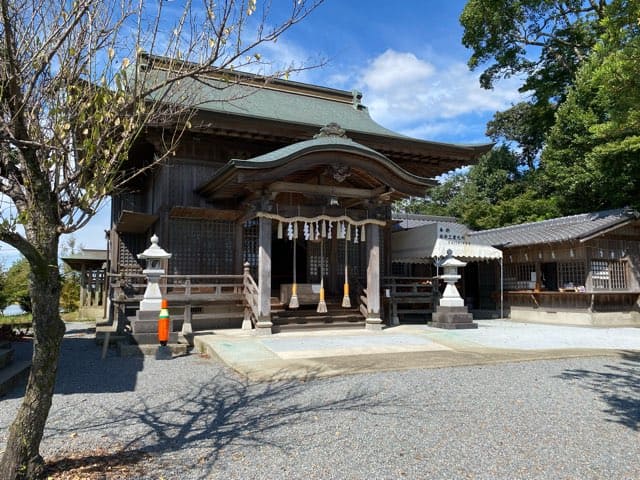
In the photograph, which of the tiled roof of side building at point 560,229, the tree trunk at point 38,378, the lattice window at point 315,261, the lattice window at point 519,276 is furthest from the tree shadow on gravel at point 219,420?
the lattice window at point 519,276

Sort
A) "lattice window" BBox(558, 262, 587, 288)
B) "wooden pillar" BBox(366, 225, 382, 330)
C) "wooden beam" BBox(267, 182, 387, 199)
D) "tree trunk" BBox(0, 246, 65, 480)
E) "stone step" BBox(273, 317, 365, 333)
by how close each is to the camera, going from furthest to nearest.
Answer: "lattice window" BBox(558, 262, 587, 288)
"wooden pillar" BBox(366, 225, 382, 330)
"stone step" BBox(273, 317, 365, 333)
"wooden beam" BBox(267, 182, 387, 199)
"tree trunk" BBox(0, 246, 65, 480)

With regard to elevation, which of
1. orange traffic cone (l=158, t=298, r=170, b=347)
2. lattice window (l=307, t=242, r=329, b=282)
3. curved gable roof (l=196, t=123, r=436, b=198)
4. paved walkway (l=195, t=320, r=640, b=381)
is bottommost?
paved walkway (l=195, t=320, r=640, b=381)

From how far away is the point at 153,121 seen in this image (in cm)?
428

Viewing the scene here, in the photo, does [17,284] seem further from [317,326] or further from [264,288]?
[317,326]

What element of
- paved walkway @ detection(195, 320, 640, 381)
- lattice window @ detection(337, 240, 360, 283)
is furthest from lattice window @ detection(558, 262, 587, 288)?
lattice window @ detection(337, 240, 360, 283)

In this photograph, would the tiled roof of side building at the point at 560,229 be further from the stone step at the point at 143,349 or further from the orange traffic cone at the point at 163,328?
the orange traffic cone at the point at 163,328

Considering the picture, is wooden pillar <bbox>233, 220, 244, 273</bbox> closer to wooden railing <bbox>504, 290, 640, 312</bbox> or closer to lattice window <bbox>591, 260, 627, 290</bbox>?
wooden railing <bbox>504, 290, 640, 312</bbox>

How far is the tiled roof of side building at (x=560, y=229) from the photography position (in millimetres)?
14734

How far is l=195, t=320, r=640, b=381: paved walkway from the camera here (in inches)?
275

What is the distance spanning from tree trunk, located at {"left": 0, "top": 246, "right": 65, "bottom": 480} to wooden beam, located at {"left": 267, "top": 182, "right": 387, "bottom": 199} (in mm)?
7574

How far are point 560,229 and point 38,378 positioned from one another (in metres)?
16.5

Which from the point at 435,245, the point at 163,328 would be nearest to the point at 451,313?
the point at 435,245

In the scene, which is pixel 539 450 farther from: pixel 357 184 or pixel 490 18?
pixel 490 18

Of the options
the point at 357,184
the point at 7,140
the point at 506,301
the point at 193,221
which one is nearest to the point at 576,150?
the point at 506,301
